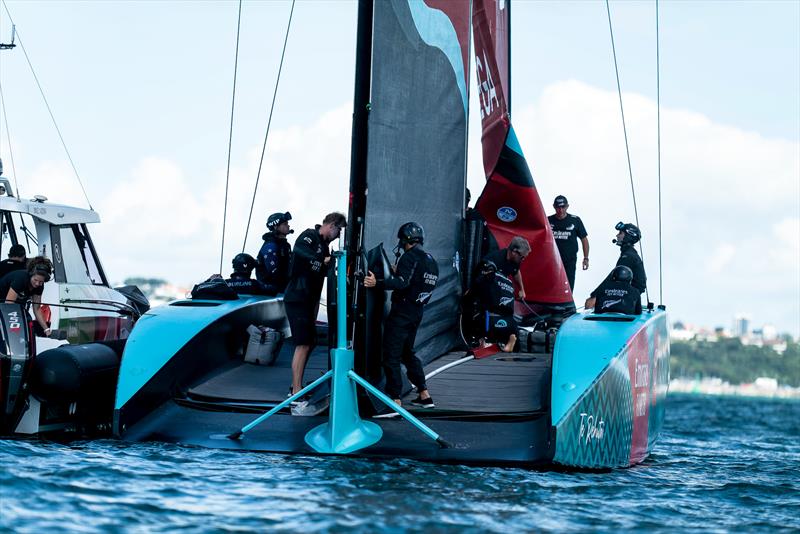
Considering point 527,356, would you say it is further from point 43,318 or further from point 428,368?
point 43,318

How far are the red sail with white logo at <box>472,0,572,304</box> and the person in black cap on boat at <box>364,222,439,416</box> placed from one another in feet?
10.3

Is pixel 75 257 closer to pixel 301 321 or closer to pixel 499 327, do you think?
pixel 301 321

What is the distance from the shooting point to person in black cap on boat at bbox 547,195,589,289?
12.7 meters

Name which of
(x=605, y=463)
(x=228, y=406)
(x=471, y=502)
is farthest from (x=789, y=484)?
(x=228, y=406)

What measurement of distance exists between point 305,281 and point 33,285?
2154 mm

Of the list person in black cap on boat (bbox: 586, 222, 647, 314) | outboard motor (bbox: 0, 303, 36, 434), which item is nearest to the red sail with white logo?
person in black cap on boat (bbox: 586, 222, 647, 314)

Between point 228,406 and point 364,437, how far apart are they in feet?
3.92

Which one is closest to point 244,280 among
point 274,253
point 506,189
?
point 274,253

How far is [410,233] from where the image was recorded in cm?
826

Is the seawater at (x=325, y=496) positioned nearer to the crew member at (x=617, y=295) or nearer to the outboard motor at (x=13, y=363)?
the outboard motor at (x=13, y=363)

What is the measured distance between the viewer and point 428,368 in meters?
9.43

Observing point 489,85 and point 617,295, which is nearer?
point 617,295

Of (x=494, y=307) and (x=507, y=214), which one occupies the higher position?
(x=507, y=214)

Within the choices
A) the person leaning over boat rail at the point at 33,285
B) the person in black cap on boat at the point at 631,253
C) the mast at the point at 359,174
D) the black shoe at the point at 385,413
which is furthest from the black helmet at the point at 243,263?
the person in black cap on boat at the point at 631,253
